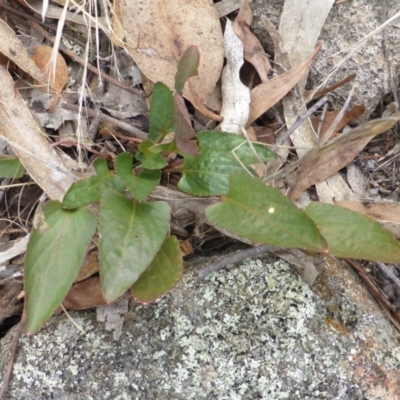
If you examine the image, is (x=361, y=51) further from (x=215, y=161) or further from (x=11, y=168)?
(x=11, y=168)

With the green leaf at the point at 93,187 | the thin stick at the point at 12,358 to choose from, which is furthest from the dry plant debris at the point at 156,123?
the thin stick at the point at 12,358

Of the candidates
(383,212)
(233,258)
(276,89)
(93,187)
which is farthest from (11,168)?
(383,212)

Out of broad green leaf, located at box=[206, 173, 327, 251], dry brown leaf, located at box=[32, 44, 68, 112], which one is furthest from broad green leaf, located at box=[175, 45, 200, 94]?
dry brown leaf, located at box=[32, 44, 68, 112]

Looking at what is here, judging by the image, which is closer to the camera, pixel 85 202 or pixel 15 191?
pixel 85 202

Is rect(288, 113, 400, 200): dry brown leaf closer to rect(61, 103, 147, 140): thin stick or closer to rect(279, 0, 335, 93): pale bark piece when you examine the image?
rect(279, 0, 335, 93): pale bark piece

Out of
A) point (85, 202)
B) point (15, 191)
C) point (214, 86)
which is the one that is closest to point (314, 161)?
point (214, 86)

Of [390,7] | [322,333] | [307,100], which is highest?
[390,7]

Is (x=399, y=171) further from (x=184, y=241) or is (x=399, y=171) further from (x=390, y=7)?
(x=184, y=241)
